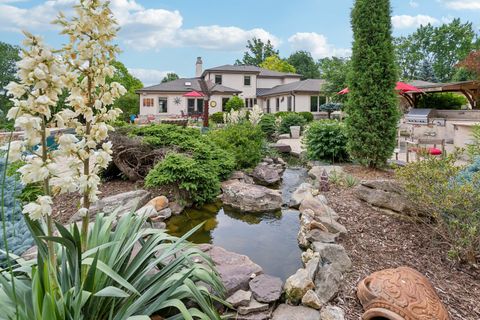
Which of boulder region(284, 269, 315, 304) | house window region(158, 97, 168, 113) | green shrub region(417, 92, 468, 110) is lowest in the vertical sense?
boulder region(284, 269, 315, 304)

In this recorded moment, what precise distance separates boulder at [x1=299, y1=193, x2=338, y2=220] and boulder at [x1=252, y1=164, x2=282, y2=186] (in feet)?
7.10

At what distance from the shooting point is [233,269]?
3.08m

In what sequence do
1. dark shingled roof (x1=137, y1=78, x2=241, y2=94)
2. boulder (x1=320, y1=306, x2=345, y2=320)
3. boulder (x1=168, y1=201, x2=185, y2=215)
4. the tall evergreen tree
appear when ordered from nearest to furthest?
1. boulder (x1=320, y1=306, x2=345, y2=320)
2. boulder (x1=168, y1=201, x2=185, y2=215)
3. the tall evergreen tree
4. dark shingled roof (x1=137, y1=78, x2=241, y2=94)

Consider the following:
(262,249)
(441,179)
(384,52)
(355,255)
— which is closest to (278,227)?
(262,249)

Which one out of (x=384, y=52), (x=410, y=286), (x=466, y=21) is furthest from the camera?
(x=466, y=21)

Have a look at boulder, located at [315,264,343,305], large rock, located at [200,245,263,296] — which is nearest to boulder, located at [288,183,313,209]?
large rock, located at [200,245,263,296]

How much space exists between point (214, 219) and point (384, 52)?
487cm

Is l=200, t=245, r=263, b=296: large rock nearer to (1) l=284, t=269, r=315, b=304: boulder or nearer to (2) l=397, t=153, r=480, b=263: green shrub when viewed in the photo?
(1) l=284, t=269, r=315, b=304: boulder

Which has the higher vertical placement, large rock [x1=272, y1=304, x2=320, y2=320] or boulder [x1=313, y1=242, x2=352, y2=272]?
boulder [x1=313, y1=242, x2=352, y2=272]

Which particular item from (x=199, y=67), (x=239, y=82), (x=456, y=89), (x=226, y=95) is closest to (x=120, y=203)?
(x=456, y=89)

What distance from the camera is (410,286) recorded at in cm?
246

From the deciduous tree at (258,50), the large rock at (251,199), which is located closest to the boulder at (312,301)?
the large rock at (251,199)

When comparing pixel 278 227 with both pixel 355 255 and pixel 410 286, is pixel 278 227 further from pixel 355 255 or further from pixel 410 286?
pixel 410 286

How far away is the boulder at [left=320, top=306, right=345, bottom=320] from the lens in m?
2.43
